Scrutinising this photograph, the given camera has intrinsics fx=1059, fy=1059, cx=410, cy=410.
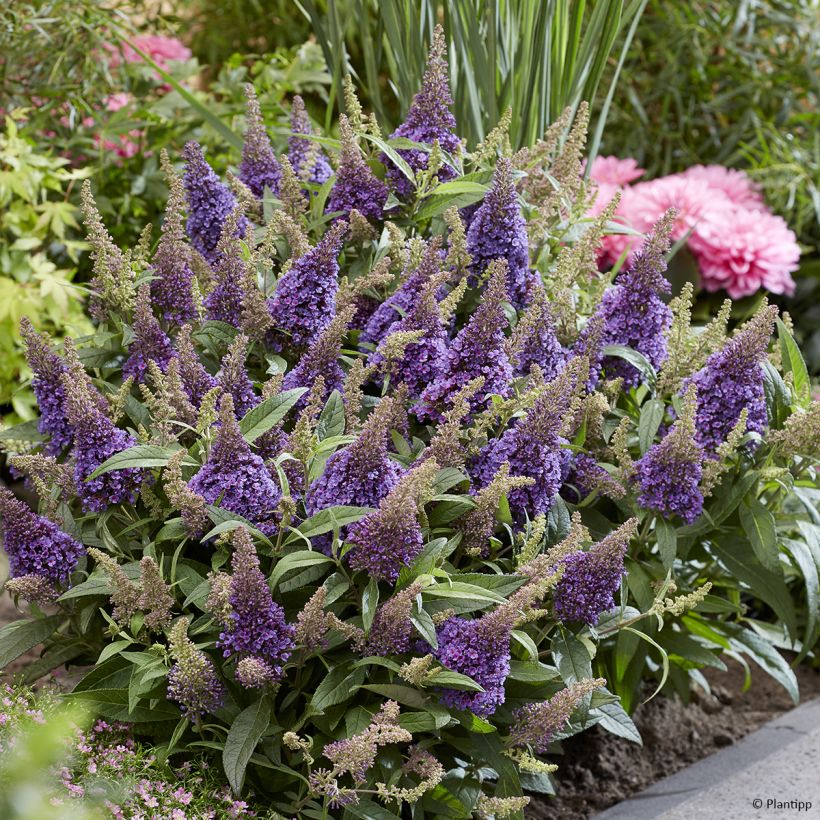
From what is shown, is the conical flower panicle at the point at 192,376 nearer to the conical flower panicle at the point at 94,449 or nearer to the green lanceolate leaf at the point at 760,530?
the conical flower panicle at the point at 94,449

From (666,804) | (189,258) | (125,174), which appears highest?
(189,258)

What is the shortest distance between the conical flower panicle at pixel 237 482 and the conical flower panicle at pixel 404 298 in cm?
36

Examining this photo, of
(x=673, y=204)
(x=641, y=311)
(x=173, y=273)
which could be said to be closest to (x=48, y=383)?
(x=173, y=273)

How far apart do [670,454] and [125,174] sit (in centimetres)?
220

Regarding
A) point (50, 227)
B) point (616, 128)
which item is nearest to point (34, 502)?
point (50, 227)

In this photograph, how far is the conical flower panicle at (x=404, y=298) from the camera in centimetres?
164

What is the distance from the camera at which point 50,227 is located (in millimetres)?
3064

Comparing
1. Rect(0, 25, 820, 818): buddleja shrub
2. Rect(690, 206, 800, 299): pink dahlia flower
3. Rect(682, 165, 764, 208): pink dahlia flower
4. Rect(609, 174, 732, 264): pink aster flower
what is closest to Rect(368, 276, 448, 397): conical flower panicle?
Rect(0, 25, 820, 818): buddleja shrub

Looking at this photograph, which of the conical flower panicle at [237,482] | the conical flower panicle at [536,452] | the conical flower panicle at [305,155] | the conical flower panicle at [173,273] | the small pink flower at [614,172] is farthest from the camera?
the small pink flower at [614,172]

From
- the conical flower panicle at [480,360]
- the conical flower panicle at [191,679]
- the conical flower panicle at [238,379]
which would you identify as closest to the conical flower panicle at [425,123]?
the conical flower panicle at [480,360]

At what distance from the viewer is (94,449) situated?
1.48 metres

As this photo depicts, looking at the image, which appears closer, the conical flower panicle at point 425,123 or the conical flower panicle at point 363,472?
the conical flower panicle at point 363,472

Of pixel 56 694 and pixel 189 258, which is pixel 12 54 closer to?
pixel 189 258

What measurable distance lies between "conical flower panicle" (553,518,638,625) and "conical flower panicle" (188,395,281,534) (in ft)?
1.35
